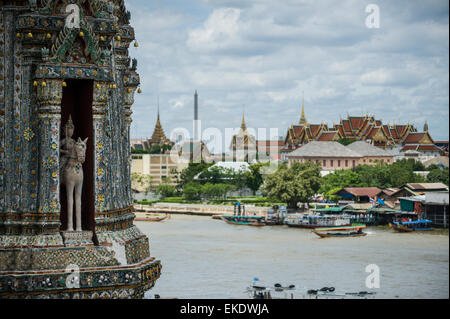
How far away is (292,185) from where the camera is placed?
1962 inches

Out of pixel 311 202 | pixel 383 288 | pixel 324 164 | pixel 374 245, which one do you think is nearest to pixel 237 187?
pixel 311 202

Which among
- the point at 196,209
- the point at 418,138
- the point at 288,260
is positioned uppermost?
the point at 418,138

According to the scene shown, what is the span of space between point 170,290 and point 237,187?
1442 inches

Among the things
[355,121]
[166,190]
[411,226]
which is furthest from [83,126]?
[355,121]

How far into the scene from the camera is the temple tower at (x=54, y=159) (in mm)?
3979

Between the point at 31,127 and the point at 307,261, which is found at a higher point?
the point at 31,127

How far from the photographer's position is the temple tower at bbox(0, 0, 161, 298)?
13.1 ft

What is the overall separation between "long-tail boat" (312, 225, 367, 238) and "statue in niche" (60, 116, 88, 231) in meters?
36.3

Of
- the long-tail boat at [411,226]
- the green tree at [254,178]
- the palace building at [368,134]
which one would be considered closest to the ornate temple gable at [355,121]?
the palace building at [368,134]

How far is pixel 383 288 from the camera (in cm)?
2391

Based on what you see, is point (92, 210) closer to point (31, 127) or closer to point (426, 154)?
point (31, 127)

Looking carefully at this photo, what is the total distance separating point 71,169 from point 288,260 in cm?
2668

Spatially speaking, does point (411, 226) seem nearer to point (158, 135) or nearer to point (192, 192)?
point (192, 192)

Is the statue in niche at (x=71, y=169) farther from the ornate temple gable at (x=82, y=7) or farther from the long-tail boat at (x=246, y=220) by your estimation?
the long-tail boat at (x=246, y=220)
